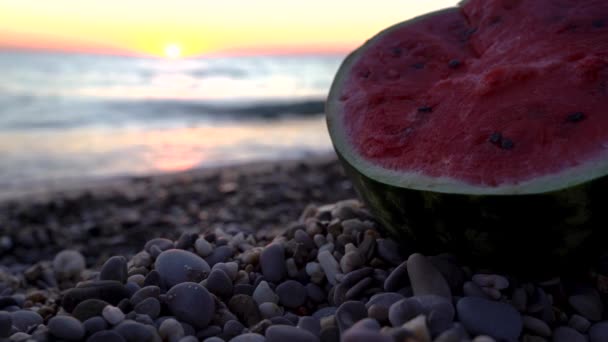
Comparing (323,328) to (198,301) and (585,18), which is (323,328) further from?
(585,18)

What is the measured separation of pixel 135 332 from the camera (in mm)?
1661

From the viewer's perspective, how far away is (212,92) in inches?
727

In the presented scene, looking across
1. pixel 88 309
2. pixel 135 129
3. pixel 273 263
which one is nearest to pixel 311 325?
pixel 273 263

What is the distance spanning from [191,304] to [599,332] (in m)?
1.28

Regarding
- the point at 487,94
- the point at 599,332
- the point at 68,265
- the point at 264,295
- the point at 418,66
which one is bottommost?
the point at 599,332

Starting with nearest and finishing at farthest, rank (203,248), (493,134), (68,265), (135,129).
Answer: (493,134)
(203,248)
(68,265)
(135,129)

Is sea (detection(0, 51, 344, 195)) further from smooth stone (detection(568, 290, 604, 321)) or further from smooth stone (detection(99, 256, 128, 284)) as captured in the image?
smooth stone (detection(568, 290, 604, 321))

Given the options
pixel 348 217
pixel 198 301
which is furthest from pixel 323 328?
pixel 348 217

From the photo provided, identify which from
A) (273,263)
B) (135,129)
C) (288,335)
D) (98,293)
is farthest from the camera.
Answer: (135,129)

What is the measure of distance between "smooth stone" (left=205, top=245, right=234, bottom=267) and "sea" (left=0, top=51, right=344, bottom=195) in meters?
4.34

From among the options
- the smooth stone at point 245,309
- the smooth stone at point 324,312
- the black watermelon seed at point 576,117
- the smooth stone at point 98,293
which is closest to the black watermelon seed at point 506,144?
the black watermelon seed at point 576,117

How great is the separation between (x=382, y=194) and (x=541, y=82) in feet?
2.20

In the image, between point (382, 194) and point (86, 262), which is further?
point (86, 262)

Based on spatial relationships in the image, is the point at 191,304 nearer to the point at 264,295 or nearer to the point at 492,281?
the point at 264,295
